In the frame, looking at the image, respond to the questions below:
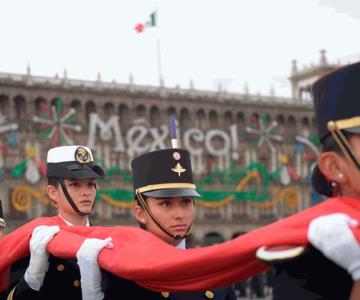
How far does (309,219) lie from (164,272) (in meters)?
0.71

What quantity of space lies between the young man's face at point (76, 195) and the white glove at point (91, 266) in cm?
138

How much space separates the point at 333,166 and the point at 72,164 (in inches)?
112

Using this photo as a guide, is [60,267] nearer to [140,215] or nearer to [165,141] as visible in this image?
[140,215]

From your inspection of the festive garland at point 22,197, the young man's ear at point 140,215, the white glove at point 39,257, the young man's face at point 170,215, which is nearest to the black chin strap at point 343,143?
the young man's face at point 170,215

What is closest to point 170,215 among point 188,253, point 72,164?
point 188,253

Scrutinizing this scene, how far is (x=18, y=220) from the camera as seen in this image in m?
34.4

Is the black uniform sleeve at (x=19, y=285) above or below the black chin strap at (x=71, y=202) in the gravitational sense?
below

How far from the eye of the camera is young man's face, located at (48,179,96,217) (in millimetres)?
4570

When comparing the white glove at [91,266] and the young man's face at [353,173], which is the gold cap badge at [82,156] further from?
the young man's face at [353,173]

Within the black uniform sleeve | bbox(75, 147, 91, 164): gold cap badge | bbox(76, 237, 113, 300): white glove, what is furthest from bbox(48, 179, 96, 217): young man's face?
bbox(76, 237, 113, 300): white glove

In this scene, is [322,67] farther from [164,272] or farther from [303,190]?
[164,272]

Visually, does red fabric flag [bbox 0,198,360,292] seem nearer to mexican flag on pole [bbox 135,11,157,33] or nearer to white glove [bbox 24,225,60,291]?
white glove [bbox 24,225,60,291]

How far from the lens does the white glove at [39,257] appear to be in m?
3.58

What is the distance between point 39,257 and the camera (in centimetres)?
358
